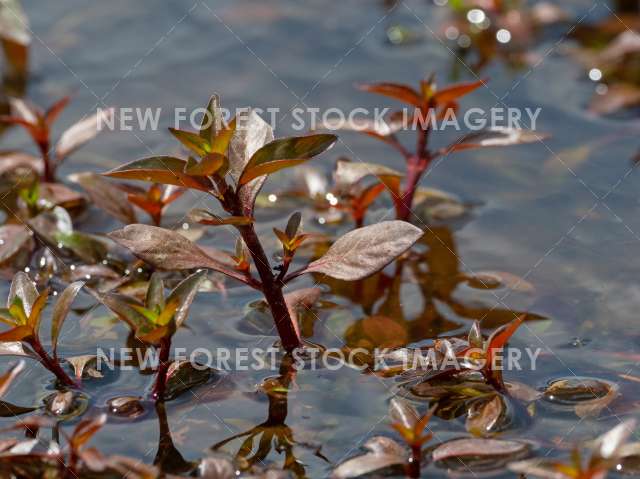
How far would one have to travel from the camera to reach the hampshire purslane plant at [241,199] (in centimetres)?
218

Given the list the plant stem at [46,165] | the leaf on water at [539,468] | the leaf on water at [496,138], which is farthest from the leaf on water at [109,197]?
the leaf on water at [539,468]

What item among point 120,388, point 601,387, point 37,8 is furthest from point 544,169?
point 37,8

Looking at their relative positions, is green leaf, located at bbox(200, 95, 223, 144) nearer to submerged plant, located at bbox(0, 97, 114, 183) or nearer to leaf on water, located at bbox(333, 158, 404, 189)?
leaf on water, located at bbox(333, 158, 404, 189)

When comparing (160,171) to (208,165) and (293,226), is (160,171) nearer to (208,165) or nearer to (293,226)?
(208,165)

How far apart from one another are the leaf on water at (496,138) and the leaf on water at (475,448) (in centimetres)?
106

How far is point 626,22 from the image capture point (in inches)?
174

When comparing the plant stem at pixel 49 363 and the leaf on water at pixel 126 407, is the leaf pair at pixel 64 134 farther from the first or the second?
the leaf on water at pixel 126 407

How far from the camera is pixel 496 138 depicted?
2.88 metres

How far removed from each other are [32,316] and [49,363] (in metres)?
0.14

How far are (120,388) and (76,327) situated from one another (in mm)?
349

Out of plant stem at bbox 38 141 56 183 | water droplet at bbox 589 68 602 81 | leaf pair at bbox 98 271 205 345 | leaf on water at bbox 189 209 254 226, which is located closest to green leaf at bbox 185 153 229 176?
leaf on water at bbox 189 209 254 226

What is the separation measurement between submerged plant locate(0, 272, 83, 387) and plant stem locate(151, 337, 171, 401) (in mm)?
212

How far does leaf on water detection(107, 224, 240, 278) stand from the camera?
2.19 m

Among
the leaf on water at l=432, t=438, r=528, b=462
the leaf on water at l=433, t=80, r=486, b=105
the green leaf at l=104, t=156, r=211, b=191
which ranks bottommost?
the leaf on water at l=432, t=438, r=528, b=462
